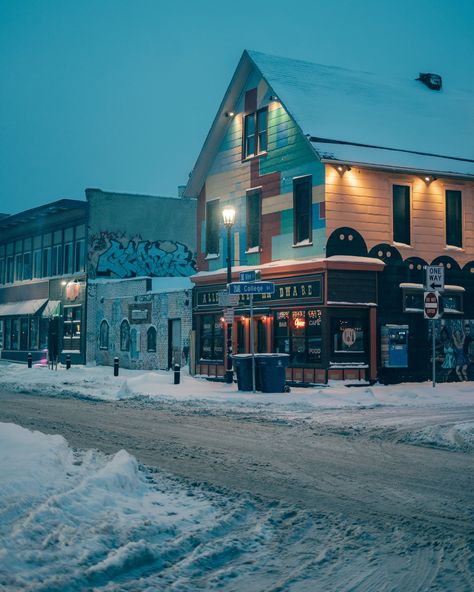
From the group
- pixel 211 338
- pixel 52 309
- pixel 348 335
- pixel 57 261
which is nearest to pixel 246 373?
pixel 348 335

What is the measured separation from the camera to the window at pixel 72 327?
136 feet

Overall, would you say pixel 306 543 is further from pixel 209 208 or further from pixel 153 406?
pixel 209 208

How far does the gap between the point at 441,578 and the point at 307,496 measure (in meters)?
2.67

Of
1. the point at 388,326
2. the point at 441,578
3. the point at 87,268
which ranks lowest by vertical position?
the point at 441,578

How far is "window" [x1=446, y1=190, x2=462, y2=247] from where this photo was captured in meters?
25.9

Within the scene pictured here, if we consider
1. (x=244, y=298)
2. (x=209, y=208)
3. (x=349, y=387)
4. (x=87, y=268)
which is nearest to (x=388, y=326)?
(x=349, y=387)

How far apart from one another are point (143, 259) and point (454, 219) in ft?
68.6

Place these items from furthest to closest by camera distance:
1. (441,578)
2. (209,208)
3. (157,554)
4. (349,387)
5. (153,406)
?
(209,208), (349,387), (153,406), (157,554), (441,578)

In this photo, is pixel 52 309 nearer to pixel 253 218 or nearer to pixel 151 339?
pixel 151 339

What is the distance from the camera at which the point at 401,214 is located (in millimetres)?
25047

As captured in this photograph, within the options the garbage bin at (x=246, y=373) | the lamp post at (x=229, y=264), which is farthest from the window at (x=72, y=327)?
the garbage bin at (x=246, y=373)

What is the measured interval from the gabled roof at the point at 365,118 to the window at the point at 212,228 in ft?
4.21

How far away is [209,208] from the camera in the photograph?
2952 cm

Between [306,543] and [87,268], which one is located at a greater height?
[87,268]
